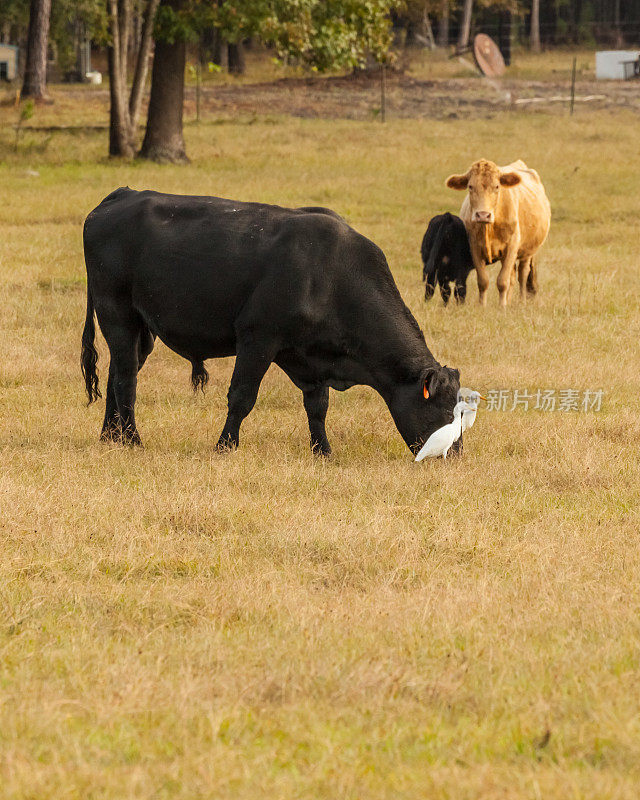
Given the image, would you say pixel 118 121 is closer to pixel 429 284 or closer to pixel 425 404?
pixel 429 284

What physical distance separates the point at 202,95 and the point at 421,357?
33.4 meters

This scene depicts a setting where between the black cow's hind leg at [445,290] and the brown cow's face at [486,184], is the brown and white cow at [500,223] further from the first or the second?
the black cow's hind leg at [445,290]

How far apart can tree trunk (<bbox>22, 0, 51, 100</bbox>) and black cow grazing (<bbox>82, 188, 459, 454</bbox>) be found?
29.9m

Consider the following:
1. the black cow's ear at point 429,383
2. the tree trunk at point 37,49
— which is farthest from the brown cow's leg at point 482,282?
the tree trunk at point 37,49

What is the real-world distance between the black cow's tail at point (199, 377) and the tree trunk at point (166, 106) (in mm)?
15991

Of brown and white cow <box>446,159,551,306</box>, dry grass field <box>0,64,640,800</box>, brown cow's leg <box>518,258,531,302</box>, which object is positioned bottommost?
dry grass field <box>0,64,640,800</box>

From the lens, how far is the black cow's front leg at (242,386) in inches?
284

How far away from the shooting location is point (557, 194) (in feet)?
67.7

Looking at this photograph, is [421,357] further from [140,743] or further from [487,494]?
[140,743]

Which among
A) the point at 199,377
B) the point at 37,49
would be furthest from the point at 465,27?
the point at 199,377

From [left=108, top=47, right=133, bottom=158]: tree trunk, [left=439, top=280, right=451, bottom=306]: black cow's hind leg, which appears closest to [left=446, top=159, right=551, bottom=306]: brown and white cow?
[left=439, top=280, right=451, bottom=306]: black cow's hind leg

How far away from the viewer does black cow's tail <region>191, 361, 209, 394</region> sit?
850cm

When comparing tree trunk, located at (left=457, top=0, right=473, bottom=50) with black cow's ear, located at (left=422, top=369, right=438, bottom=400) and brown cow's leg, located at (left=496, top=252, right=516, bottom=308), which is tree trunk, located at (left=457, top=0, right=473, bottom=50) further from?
black cow's ear, located at (left=422, top=369, right=438, bottom=400)

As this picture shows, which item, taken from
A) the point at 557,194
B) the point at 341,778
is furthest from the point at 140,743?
the point at 557,194
